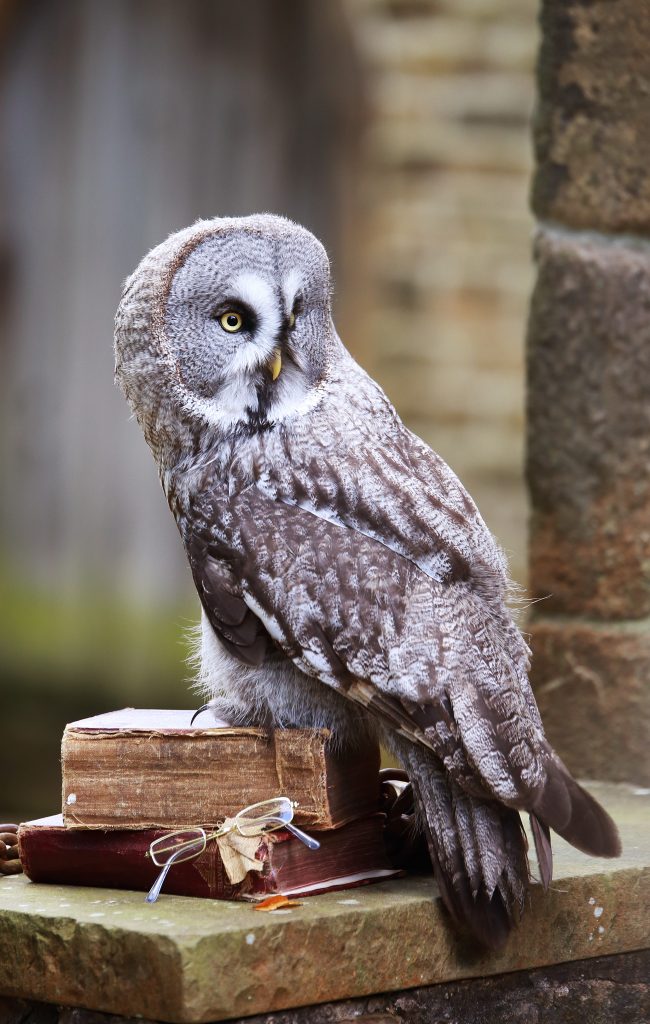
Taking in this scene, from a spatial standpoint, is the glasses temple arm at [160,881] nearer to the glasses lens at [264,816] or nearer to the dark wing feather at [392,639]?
the glasses lens at [264,816]

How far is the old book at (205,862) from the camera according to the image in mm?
2199

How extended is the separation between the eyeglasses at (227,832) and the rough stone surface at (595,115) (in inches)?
66.6

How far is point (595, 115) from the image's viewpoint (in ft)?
11.0

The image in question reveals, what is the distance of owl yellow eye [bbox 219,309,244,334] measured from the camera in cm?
228

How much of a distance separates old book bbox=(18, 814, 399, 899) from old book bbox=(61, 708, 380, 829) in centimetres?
4

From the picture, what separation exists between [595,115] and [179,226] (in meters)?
3.01

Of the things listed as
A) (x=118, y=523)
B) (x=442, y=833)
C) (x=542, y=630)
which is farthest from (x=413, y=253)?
(x=442, y=833)

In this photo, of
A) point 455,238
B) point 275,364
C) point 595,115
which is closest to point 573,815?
point 275,364

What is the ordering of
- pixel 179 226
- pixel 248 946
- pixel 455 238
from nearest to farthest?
pixel 248 946, pixel 455 238, pixel 179 226

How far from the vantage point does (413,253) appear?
17.3 ft

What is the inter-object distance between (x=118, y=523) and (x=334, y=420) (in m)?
4.05

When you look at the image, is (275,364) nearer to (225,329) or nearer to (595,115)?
(225,329)

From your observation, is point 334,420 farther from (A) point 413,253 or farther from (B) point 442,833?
(A) point 413,253

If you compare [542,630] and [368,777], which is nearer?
[368,777]
